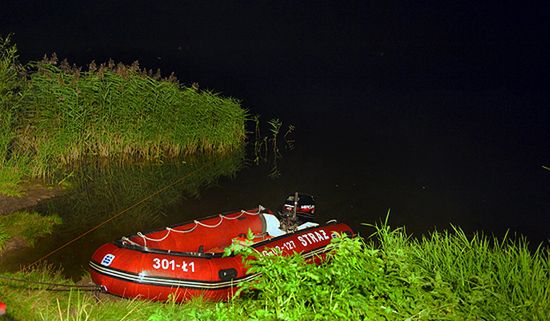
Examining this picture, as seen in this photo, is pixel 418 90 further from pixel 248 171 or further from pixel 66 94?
pixel 66 94

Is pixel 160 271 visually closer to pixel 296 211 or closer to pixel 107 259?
pixel 107 259

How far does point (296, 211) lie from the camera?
891 cm

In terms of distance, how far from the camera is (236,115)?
50.0 feet

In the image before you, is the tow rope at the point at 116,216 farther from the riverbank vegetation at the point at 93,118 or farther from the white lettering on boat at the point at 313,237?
the white lettering on boat at the point at 313,237

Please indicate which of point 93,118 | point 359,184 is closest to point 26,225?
point 93,118

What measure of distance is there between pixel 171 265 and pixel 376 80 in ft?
142

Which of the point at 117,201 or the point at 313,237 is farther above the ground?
the point at 313,237

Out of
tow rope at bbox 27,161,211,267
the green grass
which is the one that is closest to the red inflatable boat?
tow rope at bbox 27,161,211,267

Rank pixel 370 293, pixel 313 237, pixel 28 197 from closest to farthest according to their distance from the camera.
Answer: pixel 370 293
pixel 313 237
pixel 28 197

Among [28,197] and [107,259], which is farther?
[28,197]

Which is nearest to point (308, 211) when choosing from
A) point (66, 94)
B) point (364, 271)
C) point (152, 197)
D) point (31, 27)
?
point (152, 197)

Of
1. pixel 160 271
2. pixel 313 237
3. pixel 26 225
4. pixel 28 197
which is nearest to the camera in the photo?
pixel 160 271

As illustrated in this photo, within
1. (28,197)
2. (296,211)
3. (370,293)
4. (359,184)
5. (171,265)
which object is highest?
(370,293)

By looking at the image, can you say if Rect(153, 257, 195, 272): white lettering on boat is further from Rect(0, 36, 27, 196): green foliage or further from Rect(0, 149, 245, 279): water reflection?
Rect(0, 36, 27, 196): green foliage
